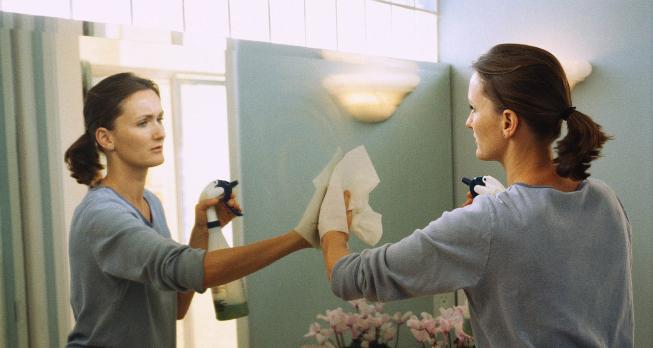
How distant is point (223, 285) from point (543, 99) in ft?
3.02

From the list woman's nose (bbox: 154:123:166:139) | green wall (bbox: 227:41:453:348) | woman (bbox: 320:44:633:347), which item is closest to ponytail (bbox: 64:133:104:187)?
woman's nose (bbox: 154:123:166:139)

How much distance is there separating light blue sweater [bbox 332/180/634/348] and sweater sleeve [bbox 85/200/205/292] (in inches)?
13.9

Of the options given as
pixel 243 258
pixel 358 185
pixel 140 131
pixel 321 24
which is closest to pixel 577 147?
pixel 358 185

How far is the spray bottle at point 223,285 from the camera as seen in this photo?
1.35 meters

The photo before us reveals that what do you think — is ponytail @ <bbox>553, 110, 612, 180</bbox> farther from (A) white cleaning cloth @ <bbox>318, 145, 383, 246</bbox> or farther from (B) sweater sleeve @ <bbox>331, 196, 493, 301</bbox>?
(A) white cleaning cloth @ <bbox>318, 145, 383, 246</bbox>

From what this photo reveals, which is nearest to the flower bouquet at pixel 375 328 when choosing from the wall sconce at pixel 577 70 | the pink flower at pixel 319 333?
the pink flower at pixel 319 333

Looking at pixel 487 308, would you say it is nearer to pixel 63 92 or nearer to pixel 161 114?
pixel 161 114

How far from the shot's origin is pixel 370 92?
195 cm

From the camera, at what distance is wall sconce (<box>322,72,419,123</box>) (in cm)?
187

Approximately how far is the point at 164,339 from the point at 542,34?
164 centimetres

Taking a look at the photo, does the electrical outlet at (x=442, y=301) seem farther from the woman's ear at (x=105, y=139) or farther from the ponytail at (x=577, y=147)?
the woman's ear at (x=105, y=139)

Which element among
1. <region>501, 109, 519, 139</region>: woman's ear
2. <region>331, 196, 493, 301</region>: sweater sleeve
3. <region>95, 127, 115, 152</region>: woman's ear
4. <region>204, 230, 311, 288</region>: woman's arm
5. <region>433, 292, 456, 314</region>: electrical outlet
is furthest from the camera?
<region>433, 292, 456, 314</region>: electrical outlet

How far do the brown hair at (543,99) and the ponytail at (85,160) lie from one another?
83 centimetres

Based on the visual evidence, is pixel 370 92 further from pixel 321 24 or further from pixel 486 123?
pixel 486 123
